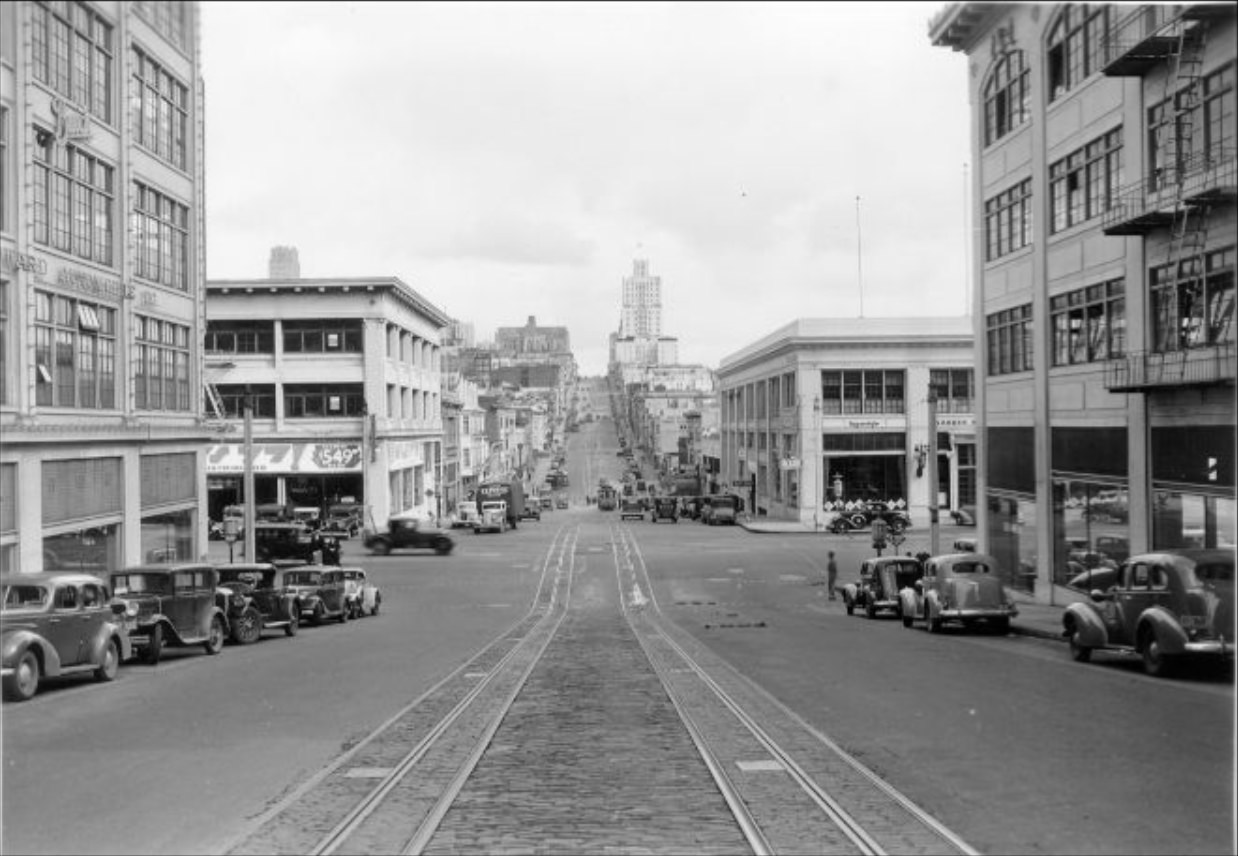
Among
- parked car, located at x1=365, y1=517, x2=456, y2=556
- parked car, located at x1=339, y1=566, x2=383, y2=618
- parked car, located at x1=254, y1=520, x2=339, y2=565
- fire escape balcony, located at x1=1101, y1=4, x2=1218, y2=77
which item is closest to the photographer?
fire escape balcony, located at x1=1101, y1=4, x2=1218, y2=77

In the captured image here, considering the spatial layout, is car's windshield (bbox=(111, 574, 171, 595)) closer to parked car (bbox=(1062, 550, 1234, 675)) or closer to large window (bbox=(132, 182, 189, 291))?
large window (bbox=(132, 182, 189, 291))

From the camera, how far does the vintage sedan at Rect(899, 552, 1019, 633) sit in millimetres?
19391

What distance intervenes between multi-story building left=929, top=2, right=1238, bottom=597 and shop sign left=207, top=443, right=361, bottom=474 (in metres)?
8.66

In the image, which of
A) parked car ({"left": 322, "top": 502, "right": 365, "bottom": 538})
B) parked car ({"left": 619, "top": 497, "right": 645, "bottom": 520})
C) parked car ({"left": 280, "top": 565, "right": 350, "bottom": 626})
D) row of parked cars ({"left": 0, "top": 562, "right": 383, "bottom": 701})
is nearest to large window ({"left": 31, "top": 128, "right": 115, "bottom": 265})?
row of parked cars ({"left": 0, "top": 562, "right": 383, "bottom": 701})

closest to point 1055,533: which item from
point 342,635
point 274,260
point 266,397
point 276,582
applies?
point 274,260

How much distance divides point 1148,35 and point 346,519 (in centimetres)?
4447

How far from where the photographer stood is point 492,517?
212 feet

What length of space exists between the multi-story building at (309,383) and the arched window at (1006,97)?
20.4ft

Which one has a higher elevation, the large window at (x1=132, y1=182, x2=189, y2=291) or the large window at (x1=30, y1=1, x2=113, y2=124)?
the large window at (x1=30, y1=1, x2=113, y2=124)

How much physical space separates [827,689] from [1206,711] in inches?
308

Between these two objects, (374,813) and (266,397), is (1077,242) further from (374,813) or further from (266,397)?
(266,397)

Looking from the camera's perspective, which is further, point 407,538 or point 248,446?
point 407,538

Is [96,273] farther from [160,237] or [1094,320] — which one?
[1094,320]

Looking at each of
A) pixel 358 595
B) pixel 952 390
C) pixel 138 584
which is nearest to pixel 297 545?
pixel 358 595
